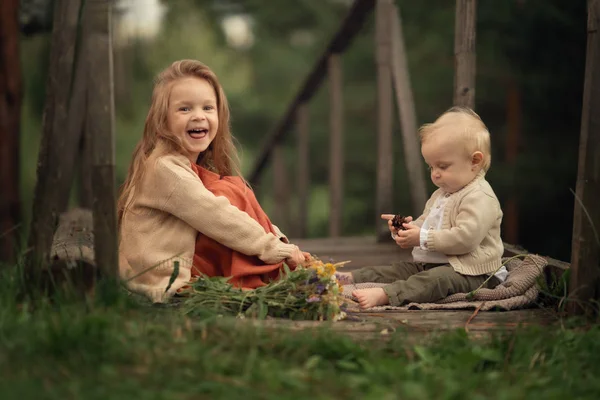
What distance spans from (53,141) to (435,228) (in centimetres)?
158

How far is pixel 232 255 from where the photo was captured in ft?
9.82

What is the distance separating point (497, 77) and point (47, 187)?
714cm

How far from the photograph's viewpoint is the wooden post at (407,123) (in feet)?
14.5

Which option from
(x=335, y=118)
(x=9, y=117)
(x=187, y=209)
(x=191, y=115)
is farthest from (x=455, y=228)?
(x=9, y=117)

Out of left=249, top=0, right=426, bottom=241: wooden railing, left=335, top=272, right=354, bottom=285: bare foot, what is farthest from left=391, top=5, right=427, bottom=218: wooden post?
left=335, top=272, right=354, bottom=285: bare foot

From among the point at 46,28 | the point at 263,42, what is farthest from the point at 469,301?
the point at 263,42

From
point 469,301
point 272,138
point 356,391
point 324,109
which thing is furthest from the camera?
point 324,109

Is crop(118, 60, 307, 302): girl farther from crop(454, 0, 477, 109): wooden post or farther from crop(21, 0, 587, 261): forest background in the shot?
crop(21, 0, 587, 261): forest background

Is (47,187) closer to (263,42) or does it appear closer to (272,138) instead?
(272,138)

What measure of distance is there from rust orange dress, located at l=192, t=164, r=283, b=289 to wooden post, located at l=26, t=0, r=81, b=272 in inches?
24.6

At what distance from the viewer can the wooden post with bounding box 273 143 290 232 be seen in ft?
30.2

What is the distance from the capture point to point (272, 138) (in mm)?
8414

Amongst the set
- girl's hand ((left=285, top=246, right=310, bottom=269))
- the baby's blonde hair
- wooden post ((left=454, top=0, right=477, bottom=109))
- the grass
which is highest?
wooden post ((left=454, top=0, right=477, bottom=109))

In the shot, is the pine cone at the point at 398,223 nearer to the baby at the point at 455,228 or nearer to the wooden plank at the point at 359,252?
the baby at the point at 455,228
